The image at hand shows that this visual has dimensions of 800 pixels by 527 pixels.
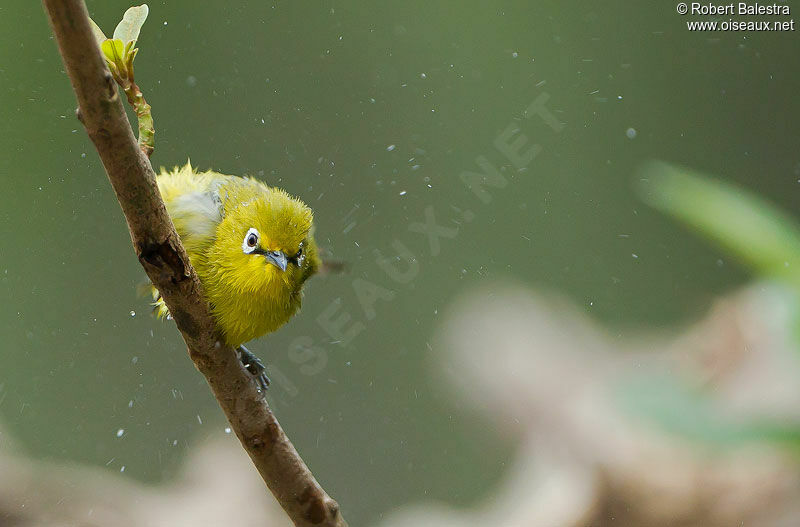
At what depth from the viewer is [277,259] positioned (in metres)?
1.04

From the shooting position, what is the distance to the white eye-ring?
104 centimetres

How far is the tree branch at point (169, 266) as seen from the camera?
686 mm

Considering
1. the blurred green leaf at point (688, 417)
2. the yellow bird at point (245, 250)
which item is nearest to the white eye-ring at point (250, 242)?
the yellow bird at point (245, 250)

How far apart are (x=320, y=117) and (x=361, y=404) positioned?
2.57 feet

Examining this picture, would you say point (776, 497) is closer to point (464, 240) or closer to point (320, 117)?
point (464, 240)

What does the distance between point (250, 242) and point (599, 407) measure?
1.29m

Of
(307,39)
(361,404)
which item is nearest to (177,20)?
(307,39)

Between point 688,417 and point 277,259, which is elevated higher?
point 277,259

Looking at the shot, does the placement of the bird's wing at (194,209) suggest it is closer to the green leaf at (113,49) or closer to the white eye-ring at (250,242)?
the white eye-ring at (250,242)

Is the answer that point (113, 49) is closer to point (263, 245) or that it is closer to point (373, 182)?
point (263, 245)

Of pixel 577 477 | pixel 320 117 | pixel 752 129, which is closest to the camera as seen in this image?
pixel 577 477

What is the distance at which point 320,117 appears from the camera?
2012 mm

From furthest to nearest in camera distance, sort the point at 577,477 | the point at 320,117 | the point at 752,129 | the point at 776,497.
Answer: the point at 752,129 < the point at 320,117 < the point at 577,477 < the point at 776,497

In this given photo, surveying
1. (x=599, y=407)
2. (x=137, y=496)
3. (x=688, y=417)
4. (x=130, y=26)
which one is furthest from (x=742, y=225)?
(x=137, y=496)
